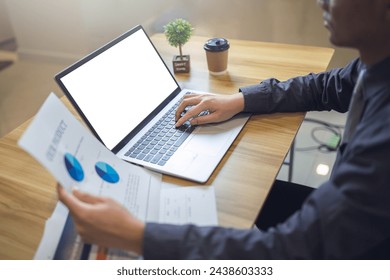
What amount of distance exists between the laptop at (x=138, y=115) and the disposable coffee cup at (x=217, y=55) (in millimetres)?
222

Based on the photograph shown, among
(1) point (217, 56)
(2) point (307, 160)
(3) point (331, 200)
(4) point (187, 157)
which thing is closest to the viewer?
(3) point (331, 200)

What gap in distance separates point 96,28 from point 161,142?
1.85m

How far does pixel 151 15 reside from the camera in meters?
2.22

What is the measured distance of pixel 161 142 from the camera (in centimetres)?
93

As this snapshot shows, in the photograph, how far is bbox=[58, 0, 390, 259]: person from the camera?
0.57m

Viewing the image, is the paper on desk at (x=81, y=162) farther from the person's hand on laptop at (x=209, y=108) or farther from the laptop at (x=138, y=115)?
the person's hand on laptop at (x=209, y=108)

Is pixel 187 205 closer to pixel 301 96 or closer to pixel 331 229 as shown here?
pixel 331 229

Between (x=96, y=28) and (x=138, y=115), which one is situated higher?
(x=138, y=115)

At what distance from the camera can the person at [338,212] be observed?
22.3 inches

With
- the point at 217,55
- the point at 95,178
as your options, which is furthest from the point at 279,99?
the point at 95,178

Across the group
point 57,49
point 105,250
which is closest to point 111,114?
point 105,250

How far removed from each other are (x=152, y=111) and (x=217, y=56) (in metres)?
0.34

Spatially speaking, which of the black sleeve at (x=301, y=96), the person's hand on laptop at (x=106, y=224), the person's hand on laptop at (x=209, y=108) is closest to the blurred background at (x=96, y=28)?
the black sleeve at (x=301, y=96)
